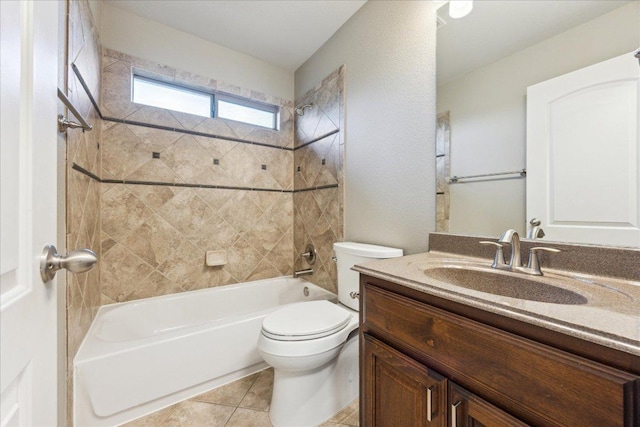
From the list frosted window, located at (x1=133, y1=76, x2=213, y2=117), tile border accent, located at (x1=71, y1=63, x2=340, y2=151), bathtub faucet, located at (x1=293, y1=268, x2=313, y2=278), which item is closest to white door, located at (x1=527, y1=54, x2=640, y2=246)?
tile border accent, located at (x1=71, y1=63, x2=340, y2=151)

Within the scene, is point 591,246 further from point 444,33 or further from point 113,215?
point 113,215

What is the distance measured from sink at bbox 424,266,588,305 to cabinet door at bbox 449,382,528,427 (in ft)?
1.19

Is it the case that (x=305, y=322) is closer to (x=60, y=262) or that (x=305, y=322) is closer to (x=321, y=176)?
(x=60, y=262)

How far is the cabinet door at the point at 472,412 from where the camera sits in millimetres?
599

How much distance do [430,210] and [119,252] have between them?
81.9 inches

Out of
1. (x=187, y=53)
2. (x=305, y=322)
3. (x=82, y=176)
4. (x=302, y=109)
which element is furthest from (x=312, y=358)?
(x=187, y=53)

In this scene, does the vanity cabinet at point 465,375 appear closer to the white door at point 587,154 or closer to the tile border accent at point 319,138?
the white door at point 587,154

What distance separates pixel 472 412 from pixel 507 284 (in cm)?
45

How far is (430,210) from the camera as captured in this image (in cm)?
138

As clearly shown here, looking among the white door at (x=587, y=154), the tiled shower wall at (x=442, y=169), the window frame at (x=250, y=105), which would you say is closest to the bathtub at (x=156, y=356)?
the tiled shower wall at (x=442, y=169)

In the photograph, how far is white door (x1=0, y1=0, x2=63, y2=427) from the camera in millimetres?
348

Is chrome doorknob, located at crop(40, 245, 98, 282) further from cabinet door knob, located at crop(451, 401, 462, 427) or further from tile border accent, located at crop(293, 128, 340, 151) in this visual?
tile border accent, located at crop(293, 128, 340, 151)

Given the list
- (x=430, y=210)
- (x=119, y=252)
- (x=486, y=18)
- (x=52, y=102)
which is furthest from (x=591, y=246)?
(x=119, y=252)

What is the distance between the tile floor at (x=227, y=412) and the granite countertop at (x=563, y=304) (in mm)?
954
